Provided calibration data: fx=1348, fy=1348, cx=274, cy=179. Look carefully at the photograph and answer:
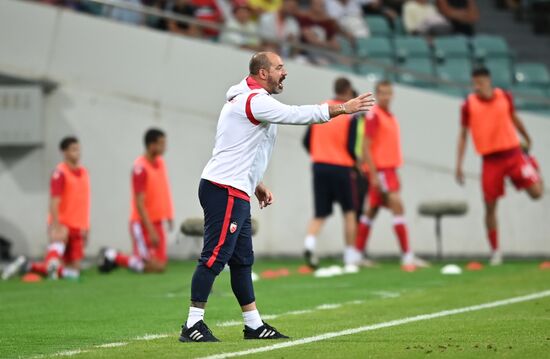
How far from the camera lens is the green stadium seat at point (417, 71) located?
2227 cm

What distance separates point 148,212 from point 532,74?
851 cm

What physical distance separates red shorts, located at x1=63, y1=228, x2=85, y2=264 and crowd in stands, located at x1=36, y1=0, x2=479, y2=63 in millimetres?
4482

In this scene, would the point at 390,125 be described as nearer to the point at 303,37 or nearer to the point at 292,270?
the point at 292,270

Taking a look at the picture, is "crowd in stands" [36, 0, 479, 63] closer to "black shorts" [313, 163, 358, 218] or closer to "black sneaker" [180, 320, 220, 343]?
"black shorts" [313, 163, 358, 218]

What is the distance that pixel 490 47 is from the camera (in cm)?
2455

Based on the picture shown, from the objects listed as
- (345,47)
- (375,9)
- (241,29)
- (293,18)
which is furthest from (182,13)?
(375,9)

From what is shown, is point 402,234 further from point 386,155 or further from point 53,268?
point 53,268

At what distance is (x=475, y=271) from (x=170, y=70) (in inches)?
263

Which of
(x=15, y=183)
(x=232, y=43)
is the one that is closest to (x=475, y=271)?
(x=232, y=43)

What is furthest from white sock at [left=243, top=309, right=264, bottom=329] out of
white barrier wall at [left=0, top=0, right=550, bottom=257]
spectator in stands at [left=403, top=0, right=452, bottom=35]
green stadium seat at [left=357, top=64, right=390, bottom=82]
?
spectator in stands at [left=403, top=0, right=452, bottom=35]

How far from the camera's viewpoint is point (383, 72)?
21938mm

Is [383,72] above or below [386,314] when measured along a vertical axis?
above

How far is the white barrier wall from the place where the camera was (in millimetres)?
21578

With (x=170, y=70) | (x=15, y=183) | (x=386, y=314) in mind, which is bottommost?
(x=386, y=314)
